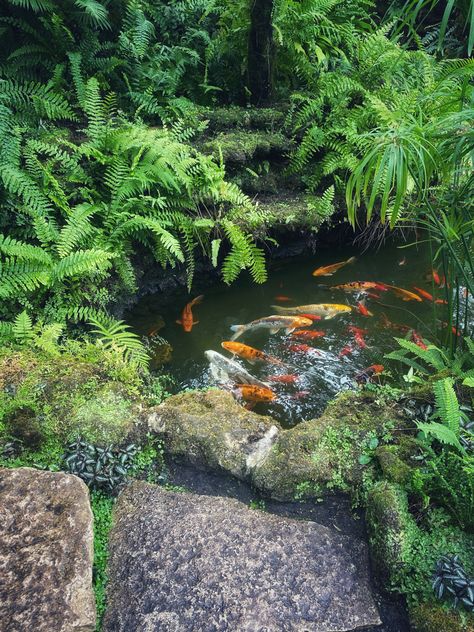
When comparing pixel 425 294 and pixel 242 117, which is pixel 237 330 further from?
pixel 242 117

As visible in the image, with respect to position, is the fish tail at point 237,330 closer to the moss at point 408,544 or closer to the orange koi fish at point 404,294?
the orange koi fish at point 404,294

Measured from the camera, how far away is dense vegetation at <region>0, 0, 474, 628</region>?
333 centimetres

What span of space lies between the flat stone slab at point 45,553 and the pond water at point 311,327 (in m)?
2.16

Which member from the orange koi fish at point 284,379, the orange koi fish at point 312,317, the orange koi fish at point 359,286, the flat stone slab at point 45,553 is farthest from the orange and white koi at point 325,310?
the flat stone slab at point 45,553

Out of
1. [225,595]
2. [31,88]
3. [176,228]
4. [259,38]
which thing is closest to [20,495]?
[225,595]

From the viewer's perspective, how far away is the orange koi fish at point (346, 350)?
17.5 feet

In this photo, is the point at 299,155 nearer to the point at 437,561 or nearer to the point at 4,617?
the point at 437,561

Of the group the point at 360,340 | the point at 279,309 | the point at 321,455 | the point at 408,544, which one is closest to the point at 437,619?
the point at 408,544

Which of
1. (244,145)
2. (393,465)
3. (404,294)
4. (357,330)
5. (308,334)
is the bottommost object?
(308,334)

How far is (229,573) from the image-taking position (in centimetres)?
277

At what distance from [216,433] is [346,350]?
7.92 ft

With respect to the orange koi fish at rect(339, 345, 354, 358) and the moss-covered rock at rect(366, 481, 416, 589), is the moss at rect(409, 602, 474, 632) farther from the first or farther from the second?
the orange koi fish at rect(339, 345, 354, 358)

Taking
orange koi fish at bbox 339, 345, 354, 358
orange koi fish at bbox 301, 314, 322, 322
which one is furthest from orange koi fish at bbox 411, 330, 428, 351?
orange koi fish at bbox 301, 314, 322, 322

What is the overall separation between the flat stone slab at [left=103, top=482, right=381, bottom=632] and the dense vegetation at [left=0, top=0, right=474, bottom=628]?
11.3 inches
